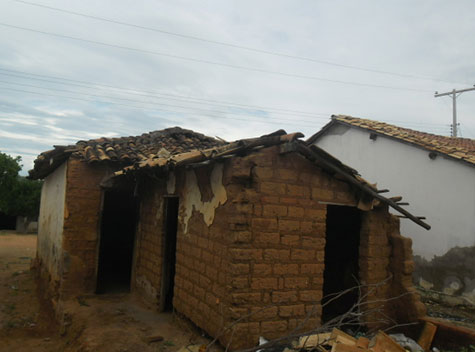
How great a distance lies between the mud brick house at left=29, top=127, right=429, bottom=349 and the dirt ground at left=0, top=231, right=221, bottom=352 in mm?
316

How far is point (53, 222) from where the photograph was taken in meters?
9.05

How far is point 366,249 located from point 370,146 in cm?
628

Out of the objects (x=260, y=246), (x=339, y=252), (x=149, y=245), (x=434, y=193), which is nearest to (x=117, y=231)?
(x=149, y=245)

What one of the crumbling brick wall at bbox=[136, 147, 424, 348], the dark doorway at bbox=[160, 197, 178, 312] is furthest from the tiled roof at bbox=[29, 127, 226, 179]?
the crumbling brick wall at bbox=[136, 147, 424, 348]

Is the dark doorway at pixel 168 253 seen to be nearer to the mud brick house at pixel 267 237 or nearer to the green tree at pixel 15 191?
the mud brick house at pixel 267 237

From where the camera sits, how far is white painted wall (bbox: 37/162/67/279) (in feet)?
26.8

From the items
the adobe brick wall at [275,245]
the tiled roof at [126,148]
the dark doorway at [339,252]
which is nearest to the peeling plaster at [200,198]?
the adobe brick wall at [275,245]

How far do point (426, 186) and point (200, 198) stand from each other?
6810 millimetres

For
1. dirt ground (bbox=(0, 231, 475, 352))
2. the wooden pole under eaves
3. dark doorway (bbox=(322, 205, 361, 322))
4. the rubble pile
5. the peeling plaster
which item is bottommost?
dirt ground (bbox=(0, 231, 475, 352))

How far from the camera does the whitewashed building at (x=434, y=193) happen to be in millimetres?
8703

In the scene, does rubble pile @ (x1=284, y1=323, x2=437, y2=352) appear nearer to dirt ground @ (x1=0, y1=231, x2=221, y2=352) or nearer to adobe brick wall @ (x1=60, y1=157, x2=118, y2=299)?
dirt ground @ (x1=0, y1=231, x2=221, y2=352)

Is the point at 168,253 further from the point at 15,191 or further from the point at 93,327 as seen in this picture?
the point at 15,191

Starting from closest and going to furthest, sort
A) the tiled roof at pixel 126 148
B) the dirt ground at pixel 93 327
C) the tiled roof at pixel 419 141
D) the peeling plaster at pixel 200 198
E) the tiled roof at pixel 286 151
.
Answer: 1. the tiled roof at pixel 286 151
2. the peeling plaster at pixel 200 198
3. the dirt ground at pixel 93 327
4. the tiled roof at pixel 126 148
5. the tiled roof at pixel 419 141

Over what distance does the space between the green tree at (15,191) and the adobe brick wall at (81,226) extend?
18.4m
